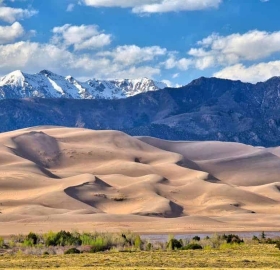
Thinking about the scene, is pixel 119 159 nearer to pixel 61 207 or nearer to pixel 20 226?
pixel 61 207

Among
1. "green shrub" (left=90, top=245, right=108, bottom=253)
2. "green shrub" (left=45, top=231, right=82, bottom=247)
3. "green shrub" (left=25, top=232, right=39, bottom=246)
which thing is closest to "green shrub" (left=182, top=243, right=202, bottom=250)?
"green shrub" (left=90, top=245, right=108, bottom=253)

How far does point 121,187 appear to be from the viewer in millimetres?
125125

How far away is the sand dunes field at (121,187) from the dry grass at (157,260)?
34.0m

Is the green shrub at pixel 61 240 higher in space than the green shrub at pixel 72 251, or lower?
higher

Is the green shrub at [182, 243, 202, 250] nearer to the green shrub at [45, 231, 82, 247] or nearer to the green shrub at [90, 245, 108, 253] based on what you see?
the green shrub at [90, 245, 108, 253]

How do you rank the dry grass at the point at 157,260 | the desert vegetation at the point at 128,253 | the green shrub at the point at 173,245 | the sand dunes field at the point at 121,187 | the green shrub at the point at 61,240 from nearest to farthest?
1. the dry grass at the point at 157,260
2. the desert vegetation at the point at 128,253
3. the green shrub at the point at 173,245
4. the green shrub at the point at 61,240
5. the sand dunes field at the point at 121,187

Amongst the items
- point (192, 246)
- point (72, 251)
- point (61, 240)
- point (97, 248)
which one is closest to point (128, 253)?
point (72, 251)

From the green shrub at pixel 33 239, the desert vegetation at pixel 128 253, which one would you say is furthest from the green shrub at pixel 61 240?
the green shrub at pixel 33 239

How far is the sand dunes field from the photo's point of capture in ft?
300

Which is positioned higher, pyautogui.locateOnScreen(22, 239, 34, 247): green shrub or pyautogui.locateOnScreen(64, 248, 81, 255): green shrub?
pyautogui.locateOnScreen(22, 239, 34, 247): green shrub

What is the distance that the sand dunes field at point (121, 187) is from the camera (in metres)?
91.4

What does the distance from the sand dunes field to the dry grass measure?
33966 mm

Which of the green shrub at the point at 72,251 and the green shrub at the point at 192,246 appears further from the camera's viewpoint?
the green shrub at the point at 192,246

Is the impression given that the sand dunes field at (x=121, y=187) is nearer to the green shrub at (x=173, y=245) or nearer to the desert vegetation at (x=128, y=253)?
the desert vegetation at (x=128, y=253)
